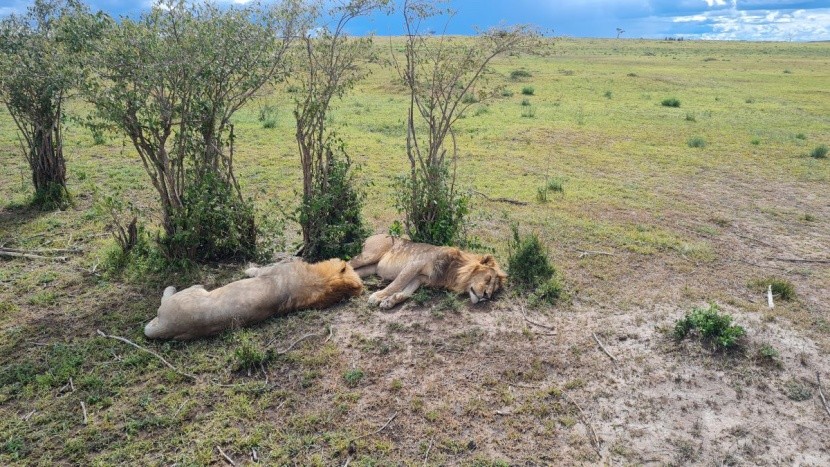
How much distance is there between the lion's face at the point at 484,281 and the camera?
604 cm

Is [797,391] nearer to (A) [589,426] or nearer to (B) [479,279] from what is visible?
(A) [589,426]

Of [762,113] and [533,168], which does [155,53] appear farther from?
[762,113]

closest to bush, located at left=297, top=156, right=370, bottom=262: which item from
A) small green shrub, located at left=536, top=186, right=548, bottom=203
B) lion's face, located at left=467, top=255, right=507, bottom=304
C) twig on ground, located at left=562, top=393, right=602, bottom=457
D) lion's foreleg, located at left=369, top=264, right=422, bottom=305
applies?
lion's foreleg, located at left=369, top=264, right=422, bottom=305

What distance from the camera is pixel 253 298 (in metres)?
5.55

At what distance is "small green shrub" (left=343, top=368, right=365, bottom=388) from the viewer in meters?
4.79

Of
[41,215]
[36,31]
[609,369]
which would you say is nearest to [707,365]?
[609,369]

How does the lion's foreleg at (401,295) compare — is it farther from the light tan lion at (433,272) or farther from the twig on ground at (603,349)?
the twig on ground at (603,349)

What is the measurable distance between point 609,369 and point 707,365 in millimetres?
903

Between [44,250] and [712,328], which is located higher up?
[44,250]

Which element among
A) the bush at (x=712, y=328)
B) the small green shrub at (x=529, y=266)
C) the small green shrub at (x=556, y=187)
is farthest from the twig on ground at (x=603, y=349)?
the small green shrub at (x=556, y=187)

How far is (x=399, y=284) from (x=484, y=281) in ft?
3.15

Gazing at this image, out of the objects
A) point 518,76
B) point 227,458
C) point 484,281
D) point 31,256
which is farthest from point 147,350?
point 518,76

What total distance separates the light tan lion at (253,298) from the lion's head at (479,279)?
1.20 meters

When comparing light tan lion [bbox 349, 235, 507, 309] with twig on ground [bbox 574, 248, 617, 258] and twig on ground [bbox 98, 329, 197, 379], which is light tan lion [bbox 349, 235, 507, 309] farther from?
twig on ground [bbox 98, 329, 197, 379]
